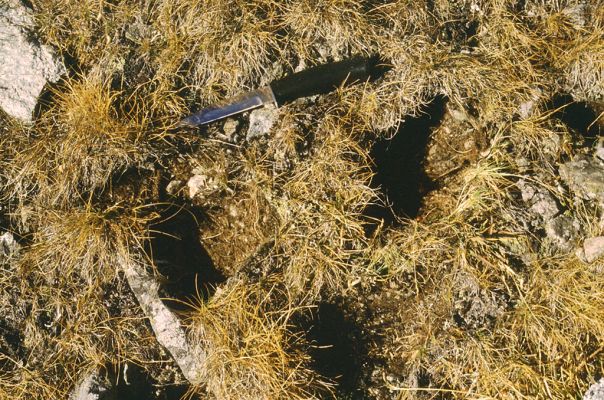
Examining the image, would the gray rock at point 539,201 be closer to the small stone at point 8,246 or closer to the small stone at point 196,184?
the small stone at point 196,184

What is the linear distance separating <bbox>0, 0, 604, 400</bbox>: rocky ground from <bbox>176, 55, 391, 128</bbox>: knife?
0.08m

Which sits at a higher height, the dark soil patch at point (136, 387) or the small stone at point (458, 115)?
the small stone at point (458, 115)

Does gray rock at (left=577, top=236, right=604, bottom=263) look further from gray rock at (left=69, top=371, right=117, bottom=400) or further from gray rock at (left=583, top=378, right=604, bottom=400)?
gray rock at (left=69, top=371, right=117, bottom=400)

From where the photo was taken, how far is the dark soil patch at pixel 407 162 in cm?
390

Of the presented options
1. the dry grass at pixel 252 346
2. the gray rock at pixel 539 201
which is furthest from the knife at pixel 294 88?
the gray rock at pixel 539 201

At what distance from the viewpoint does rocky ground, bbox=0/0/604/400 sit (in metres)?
3.57

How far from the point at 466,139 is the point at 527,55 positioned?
638 millimetres

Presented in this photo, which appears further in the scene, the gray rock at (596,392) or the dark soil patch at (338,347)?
the dark soil patch at (338,347)

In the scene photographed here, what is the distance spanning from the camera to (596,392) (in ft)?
11.0

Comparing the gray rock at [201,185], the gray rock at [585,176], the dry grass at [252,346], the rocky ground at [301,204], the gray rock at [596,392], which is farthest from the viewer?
the gray rock at [201,185]

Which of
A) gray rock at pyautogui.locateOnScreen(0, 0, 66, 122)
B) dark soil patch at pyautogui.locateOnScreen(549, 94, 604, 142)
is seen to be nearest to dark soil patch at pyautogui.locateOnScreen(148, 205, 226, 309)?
gray rock at pyautogui.locateOnScreen(0, 0, 66, 122)

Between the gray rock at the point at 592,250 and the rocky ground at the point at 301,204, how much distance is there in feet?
0.19

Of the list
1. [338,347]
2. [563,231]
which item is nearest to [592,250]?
[563,231]

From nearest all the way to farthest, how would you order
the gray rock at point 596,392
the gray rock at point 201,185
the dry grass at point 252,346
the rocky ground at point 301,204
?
the gray rock at point 596,392, the dry grass at point 252,346, the rocky ground at point 301,204, the gray rock at point 201,185
